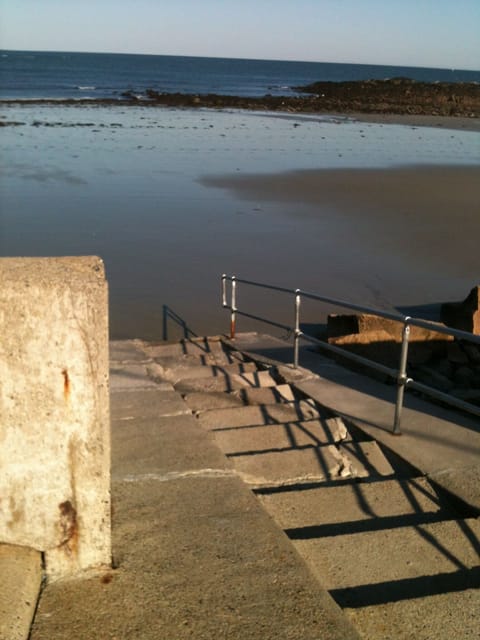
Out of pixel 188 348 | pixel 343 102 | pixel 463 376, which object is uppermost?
pixel 343 102

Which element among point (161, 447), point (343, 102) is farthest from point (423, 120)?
point (161, 447)

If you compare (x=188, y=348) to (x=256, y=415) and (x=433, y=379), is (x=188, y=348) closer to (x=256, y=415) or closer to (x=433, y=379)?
(x=433, y=379)

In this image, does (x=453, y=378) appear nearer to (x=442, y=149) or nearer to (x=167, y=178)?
(x=167, y=178)

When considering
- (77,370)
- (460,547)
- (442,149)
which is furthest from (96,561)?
(442,149)

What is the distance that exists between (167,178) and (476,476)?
56.6 feet

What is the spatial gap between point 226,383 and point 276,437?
164 centimetres

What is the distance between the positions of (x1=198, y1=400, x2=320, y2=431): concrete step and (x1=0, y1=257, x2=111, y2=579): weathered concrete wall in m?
2.16

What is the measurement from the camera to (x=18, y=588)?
2.26m

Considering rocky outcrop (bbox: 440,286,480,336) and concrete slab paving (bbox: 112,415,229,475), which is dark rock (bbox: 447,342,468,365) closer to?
rocky outcrop (bbox: 440,286,480,336)

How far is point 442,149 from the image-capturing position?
2986 cm

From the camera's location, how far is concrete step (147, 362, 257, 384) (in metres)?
6.32

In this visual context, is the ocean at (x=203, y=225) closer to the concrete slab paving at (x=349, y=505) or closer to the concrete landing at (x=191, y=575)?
the concrete slab paving at (x=349, y=505)

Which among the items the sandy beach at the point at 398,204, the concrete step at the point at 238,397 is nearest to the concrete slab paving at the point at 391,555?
the concrete step at the point at 238,397

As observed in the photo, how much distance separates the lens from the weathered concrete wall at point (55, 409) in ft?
7.13
